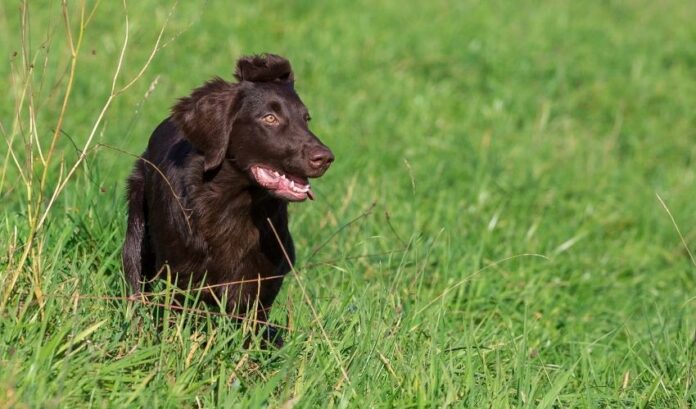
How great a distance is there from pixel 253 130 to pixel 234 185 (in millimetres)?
226

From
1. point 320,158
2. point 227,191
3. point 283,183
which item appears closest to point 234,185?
point 227,191

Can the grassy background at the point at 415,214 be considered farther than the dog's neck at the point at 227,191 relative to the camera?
No

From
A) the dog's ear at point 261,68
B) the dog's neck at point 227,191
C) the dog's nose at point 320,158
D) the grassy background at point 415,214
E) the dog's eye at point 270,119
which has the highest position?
the dog's ear at point 261,68

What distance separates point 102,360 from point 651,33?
8.20 metres

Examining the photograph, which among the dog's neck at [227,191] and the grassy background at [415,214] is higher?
the dog's neck at [227,191]

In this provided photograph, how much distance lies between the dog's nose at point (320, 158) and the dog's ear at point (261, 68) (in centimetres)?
46

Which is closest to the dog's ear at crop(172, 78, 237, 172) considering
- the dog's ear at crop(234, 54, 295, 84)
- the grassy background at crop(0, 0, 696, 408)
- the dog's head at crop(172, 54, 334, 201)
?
the dog's head at crop(172, 54, 334, 201)

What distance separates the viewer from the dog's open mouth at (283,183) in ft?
13.2

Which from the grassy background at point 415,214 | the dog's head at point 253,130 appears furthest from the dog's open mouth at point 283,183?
the grassy background at point 415,214

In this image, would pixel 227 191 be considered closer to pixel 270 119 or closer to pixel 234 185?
pixel 234 185

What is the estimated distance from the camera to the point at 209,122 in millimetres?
4121

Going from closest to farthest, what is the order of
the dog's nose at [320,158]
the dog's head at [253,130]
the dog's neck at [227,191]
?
1. the dog's nose at [320,158]
2. the dog's head at [253,130]
3. the dog's neck at [227,191]

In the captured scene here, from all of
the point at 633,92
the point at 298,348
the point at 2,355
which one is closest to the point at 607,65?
the point at 633,92

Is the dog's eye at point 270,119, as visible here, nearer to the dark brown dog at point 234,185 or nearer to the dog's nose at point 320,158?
the dark brown dog at point 234,185
